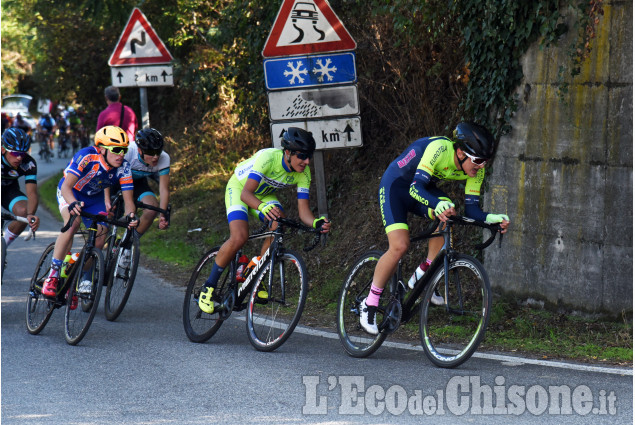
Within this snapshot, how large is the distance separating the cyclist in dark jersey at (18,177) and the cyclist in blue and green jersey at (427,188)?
3.52m

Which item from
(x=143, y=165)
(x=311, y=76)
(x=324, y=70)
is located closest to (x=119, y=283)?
(x=143, y=165)

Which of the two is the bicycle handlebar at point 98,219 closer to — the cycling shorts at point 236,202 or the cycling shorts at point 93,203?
the cycling shorts at point 93,203

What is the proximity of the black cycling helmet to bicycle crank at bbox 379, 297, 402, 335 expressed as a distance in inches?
50.9

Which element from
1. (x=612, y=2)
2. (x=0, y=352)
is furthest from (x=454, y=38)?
(x=0, y=352)

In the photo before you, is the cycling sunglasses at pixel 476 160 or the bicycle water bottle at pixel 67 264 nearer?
the cycling sunglasses at pixel 476 160

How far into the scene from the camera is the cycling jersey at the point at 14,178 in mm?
8805

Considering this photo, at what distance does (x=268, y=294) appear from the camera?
7.35 meters

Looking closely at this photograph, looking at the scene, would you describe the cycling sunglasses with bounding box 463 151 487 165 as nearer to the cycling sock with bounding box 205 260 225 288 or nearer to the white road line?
the white road line

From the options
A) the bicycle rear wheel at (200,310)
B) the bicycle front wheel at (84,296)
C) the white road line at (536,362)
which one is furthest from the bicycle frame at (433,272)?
the bicycle front wheel at (84,296)

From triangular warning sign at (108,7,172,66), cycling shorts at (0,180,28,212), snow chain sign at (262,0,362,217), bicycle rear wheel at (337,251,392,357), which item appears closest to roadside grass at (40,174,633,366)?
bicycle rear wheel at (337,251,392,357)

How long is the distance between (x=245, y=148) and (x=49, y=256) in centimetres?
995

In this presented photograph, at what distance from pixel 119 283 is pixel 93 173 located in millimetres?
1090

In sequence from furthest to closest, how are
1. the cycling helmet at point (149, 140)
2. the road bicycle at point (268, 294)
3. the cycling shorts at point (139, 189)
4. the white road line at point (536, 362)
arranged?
the cycling shorts at point (139, 189) → the cycling helmet at point (149, 140) → the road bicycle at point (268, 294) → the white road line at point (536, 362)

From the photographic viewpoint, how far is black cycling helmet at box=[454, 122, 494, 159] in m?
6.41
